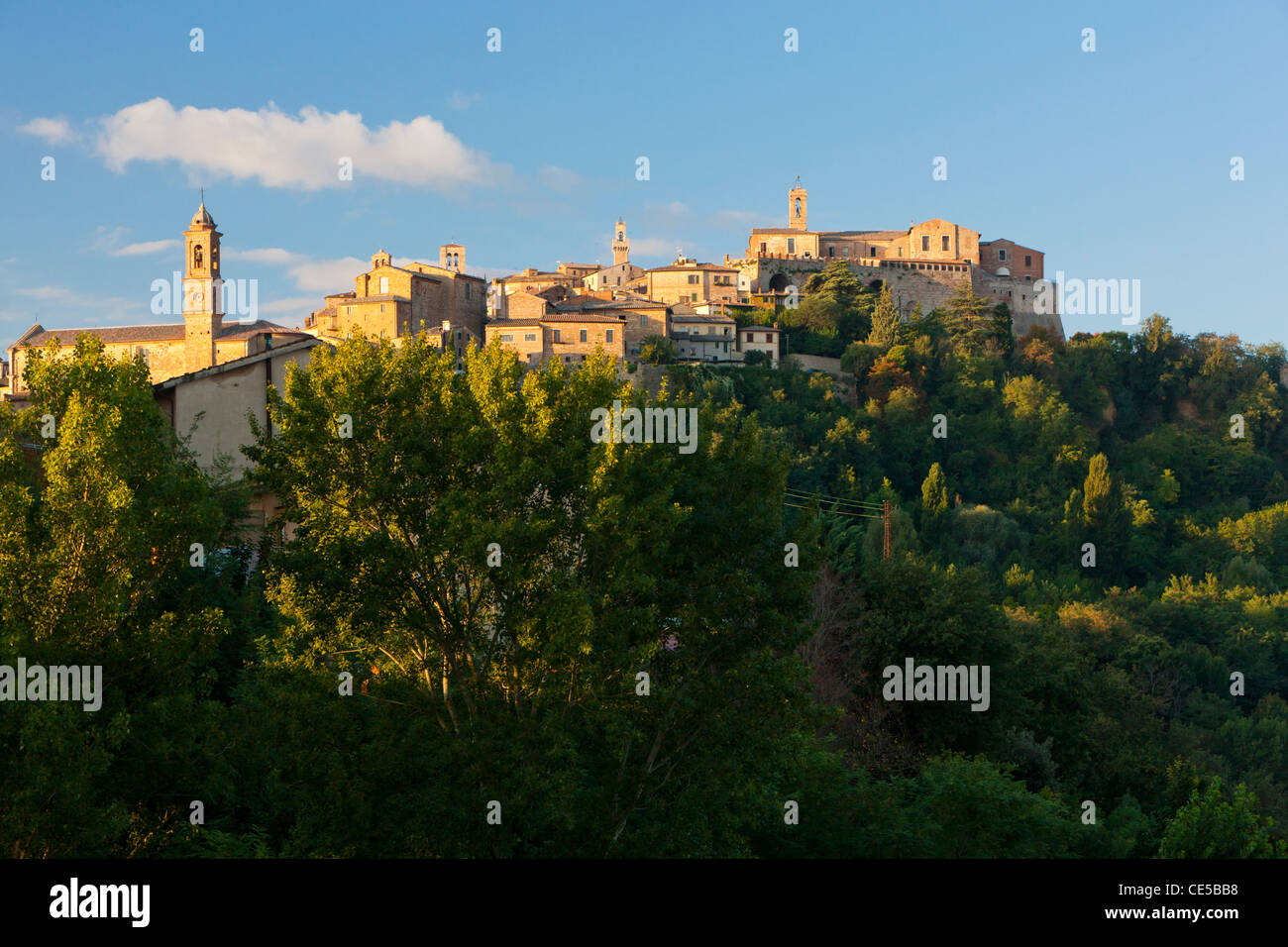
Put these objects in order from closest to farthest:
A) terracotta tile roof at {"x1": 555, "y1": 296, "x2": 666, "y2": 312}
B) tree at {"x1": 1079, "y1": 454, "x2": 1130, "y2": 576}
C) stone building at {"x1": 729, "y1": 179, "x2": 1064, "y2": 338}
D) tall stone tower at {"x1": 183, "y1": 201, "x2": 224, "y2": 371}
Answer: tall stone tower at {"x1": 183, "y1": 201, "x2": 224, "y2": 371} → tree at {"x1": 1079, "y1": 454, "x2": 1130, "y2": 576} → terracotta tile roof at {"x1": 555, "y1": 296, "x2": 666, "y2": 312} → stone building at {"x1": 729, "y1": 179, "x2": 1064, "y2": 338}

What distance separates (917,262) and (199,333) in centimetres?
5430

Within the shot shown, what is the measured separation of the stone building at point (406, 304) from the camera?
240ft

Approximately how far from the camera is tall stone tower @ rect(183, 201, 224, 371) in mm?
62938

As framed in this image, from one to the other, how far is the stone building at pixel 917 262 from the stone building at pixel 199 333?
130ft

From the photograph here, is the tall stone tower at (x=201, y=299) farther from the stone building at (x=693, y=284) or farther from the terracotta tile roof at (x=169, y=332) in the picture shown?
the stone building at (x=693, y=284)

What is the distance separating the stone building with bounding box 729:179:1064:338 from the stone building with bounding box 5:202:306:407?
39.5 m

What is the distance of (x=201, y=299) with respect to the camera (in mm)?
64375

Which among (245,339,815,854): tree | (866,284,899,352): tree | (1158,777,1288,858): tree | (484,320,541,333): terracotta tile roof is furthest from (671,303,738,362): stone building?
(245,339,815,854): tree

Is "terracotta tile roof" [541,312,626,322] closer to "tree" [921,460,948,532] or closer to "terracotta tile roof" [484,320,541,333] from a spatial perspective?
"terracotta tile roof" [484,320,541,333]

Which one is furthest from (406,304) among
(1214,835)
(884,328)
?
(1214,835)

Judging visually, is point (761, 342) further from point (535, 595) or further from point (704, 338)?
point (535, 595)

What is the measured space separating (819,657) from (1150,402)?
2668 inches

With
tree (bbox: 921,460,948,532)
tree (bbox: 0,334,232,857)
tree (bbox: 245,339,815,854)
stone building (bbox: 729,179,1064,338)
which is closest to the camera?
tree (bbox: 0,334,232,857)

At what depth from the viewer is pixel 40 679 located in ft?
48.3
